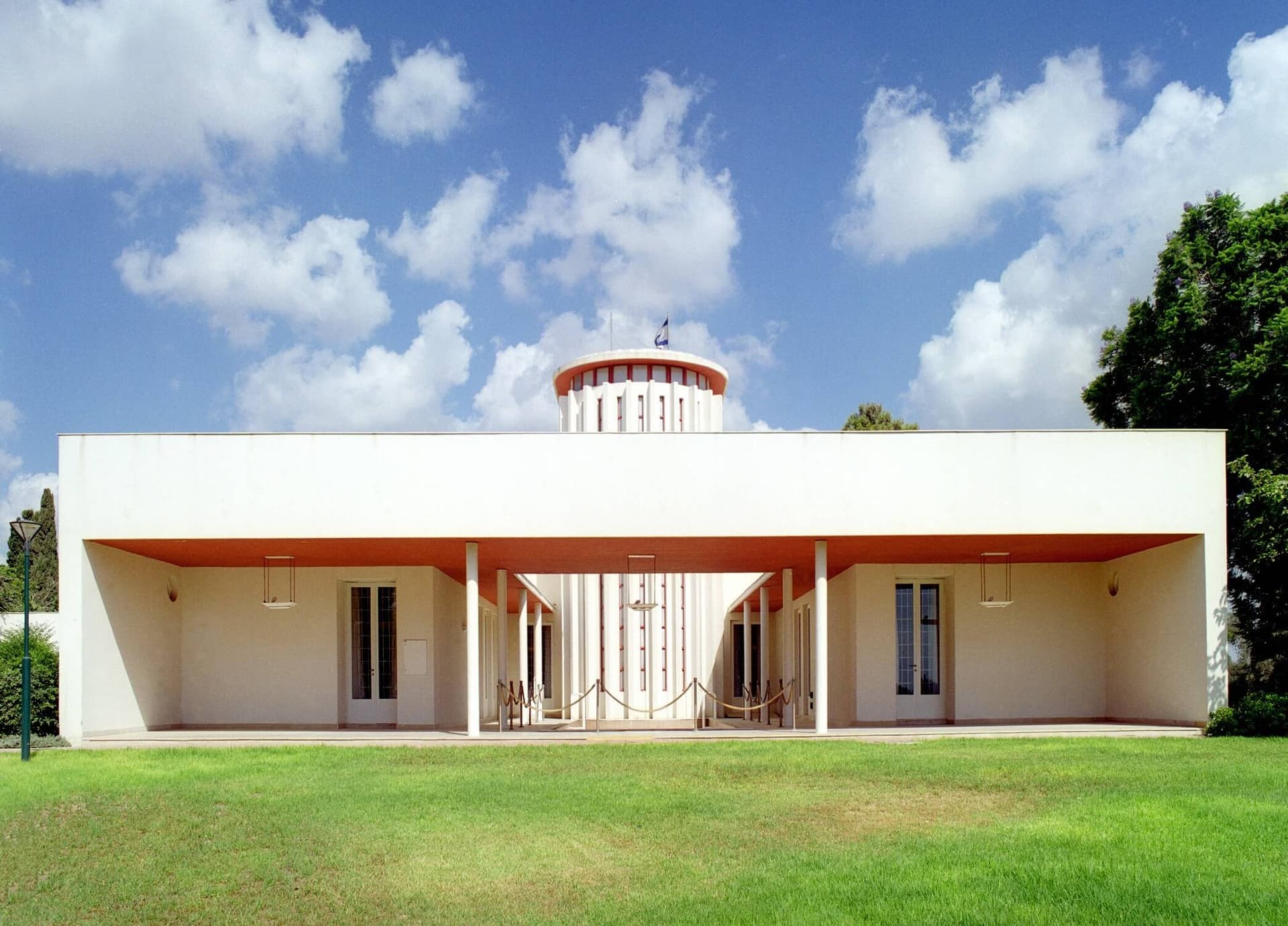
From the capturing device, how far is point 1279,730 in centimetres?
1574

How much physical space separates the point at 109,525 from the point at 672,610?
1715 cm

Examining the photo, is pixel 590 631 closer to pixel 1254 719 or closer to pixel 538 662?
pixel 538 662

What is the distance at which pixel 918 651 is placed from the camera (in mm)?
20828

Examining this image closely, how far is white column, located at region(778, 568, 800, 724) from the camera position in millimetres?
21750

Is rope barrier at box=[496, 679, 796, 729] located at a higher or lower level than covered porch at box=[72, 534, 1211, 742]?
lower

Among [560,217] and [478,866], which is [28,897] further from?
[560,217]

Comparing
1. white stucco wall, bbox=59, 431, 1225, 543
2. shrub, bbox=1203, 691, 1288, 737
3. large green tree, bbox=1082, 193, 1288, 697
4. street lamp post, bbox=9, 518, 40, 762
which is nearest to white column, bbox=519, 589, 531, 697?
white stucco wall, bbox=59, 431, 1225, 543

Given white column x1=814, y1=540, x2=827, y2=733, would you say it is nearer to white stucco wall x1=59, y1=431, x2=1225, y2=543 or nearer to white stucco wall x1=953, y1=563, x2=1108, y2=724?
white stucco wall x1=59, y1=431, x2=1225, y2=543

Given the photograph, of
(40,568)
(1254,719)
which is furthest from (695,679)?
(40,568)

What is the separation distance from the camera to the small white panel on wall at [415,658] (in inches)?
800

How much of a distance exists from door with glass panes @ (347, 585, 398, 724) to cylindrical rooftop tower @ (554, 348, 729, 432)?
11.2 metres

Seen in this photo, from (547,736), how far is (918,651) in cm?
740

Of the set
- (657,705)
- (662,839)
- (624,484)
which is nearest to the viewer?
(662,839)

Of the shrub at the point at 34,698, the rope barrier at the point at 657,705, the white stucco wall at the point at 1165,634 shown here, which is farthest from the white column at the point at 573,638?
the shrub at the point at 34,698
